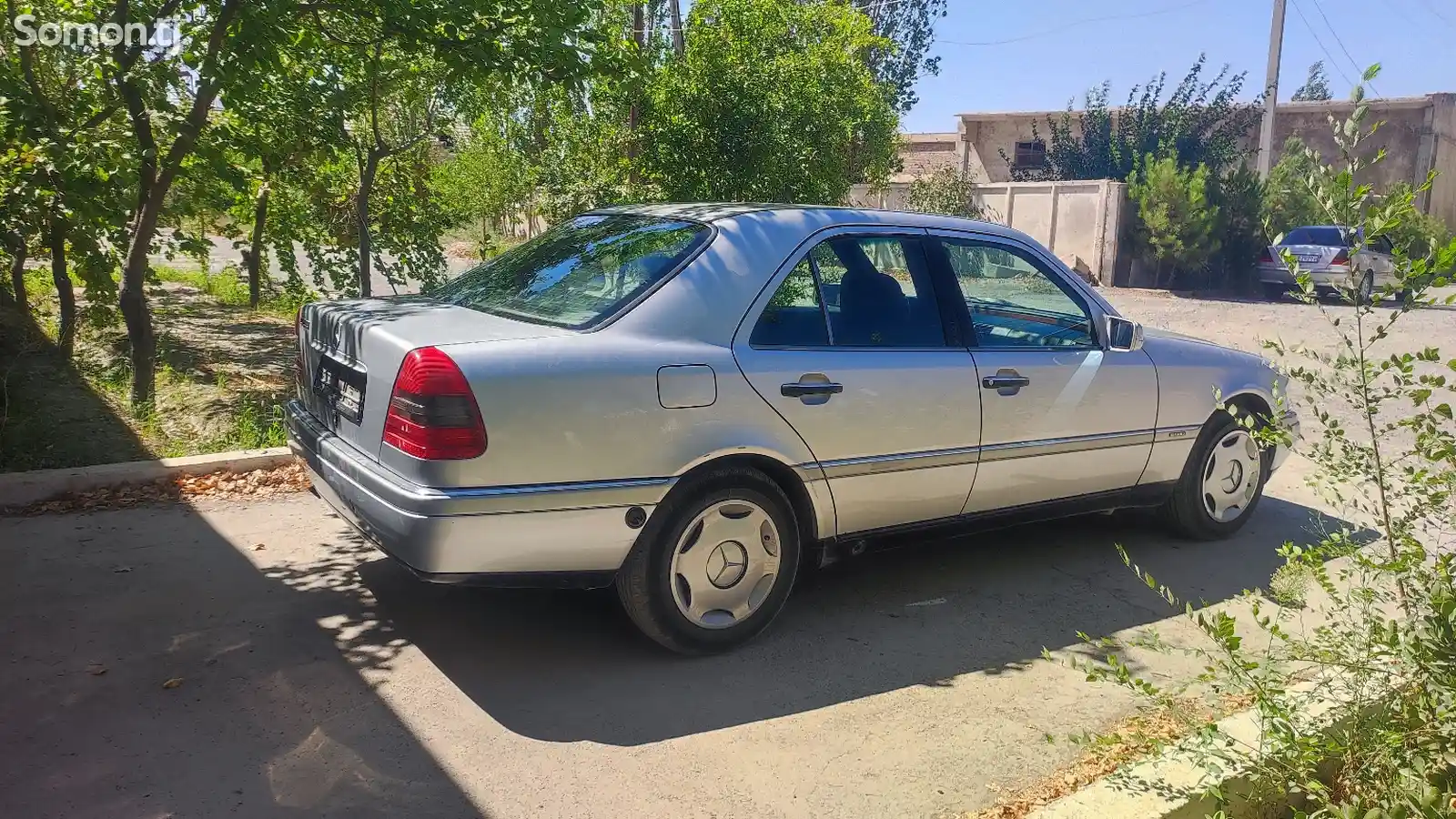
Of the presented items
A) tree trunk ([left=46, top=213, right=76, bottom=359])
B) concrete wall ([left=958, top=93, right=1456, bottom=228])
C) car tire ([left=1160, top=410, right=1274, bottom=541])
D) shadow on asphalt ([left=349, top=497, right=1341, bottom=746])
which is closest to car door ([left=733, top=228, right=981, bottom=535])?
shadow on asphalt ([left=349, top=497, right=1341, bottom=746])

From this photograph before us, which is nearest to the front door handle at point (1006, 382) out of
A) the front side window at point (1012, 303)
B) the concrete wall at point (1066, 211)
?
the front side window at point (1012, 303)

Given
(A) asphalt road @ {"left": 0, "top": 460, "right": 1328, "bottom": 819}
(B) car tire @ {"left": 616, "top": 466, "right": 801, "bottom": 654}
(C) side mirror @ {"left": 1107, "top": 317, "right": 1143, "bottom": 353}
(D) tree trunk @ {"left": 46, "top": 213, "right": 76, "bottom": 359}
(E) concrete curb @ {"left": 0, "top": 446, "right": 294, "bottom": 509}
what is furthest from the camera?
(D) tree trunk @ {"left": 46, "top": 213, "right": 76, "bottom": 359}

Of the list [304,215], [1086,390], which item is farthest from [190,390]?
[1086,390]

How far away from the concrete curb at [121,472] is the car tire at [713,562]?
105 inches

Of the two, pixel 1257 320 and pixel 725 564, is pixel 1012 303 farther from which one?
pixel 1257 320

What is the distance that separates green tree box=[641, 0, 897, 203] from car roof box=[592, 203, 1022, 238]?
13.2ft

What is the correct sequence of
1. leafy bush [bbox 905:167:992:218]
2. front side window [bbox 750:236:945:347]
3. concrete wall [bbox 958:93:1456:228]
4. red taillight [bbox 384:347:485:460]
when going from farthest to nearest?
concrete wall [bbox 958:93:1456:228]
leafy bush [bbox 905:167:992:218]
front side window [bbox 750:236:945:347]
red taillight [bbox 384:347:485:460]

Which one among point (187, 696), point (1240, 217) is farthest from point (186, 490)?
point (1240, 217)

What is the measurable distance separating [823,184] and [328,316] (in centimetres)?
617

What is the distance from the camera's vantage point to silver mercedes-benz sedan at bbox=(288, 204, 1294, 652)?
11.9 feet

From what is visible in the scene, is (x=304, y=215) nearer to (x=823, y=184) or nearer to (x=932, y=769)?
(x=823, y=184)

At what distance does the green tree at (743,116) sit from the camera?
8.88m

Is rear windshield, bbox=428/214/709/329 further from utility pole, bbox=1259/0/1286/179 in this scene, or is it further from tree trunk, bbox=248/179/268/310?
utility pole, bbox=1259/0/1286/179

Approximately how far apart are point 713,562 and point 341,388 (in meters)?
1.56
